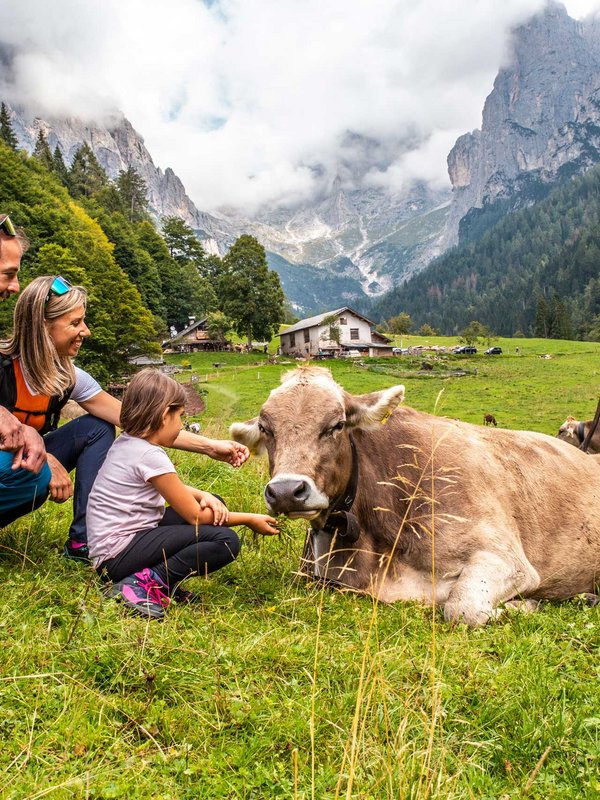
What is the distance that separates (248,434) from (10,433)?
2.01 m

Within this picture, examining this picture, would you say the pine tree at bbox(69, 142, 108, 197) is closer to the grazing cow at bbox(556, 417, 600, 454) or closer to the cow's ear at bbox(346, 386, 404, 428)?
the grazing cow at bbox(556, 417, 600, 454)

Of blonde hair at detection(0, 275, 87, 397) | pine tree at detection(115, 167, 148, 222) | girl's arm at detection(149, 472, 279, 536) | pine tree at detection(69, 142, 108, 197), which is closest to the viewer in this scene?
girl's arm at detection(149, 472, 279, 536)

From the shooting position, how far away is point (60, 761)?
82.2 inches

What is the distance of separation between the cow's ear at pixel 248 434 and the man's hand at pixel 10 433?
1793 mm

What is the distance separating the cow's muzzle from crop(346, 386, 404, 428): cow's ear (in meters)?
1.09

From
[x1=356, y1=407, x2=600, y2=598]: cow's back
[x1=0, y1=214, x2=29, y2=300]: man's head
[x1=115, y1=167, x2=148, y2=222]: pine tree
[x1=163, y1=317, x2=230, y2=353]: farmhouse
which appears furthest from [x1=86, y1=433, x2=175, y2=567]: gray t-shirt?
[x1=115, y1=167, x2=148, y2=222]: pine tree

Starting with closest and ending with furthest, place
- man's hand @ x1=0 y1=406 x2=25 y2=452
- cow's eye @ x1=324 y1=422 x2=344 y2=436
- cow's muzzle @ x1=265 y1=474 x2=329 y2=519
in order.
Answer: man's hand @ x1=0 y1=406 x2=25 y2=452 → cow's muzzle @ x1=265 y1=474 x2=329 y2=519 → cow's eye @ x1=324 y1=422 x2=344 y2=436

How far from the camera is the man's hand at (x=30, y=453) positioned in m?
3.63

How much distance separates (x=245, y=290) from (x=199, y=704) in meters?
73.1

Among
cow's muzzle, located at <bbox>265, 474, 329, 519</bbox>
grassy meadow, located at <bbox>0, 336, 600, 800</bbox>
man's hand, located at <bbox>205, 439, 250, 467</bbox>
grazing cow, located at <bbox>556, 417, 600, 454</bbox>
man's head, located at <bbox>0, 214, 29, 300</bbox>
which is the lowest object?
grazing cow, located at <bbox>556, 417, 600, 454</bbox>

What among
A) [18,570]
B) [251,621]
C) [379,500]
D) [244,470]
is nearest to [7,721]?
[251,621]

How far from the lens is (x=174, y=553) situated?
3900mm

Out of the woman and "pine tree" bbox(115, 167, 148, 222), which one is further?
"pine tree" bbox(115, 167, 148, 222)

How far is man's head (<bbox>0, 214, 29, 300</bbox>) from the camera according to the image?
4148mm
